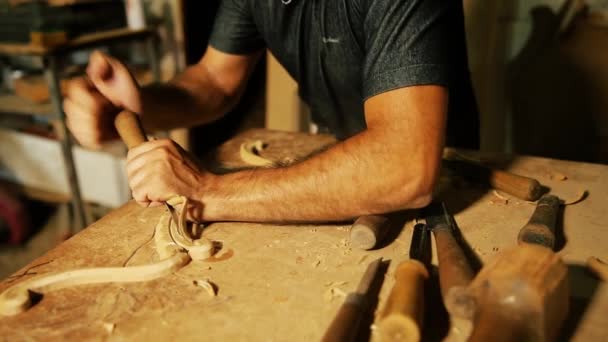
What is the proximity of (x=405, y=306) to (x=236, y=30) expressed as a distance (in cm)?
112

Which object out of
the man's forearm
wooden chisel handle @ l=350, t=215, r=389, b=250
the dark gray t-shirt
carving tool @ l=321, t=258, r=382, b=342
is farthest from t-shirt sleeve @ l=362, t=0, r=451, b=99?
carving tool @ l=321, t=258, r=382, b=342

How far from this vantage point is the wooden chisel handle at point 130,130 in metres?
1.05

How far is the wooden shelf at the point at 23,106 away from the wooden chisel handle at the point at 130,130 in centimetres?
130

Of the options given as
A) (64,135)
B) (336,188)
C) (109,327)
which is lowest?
(64,135)

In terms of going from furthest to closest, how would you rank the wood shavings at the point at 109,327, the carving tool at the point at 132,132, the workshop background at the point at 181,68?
the workshop background at the point at 181,68, the carving tool at the point at 132,132, the wood shavings at the point at 109,327

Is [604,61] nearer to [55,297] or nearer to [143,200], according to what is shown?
[143,200]

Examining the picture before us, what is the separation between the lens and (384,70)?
0.98 meters

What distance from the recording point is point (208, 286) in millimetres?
834

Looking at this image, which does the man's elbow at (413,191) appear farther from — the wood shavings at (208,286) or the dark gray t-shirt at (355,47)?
the wood shavings at (208,286)

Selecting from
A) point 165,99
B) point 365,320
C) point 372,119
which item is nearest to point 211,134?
point 165,99

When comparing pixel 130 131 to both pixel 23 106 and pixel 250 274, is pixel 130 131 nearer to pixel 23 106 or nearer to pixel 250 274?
pixel 250 274

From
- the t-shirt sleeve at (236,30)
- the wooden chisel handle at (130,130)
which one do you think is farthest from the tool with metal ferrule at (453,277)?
the t-shirt sleeve at (236,30)

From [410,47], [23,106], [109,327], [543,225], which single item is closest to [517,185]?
[543,225]

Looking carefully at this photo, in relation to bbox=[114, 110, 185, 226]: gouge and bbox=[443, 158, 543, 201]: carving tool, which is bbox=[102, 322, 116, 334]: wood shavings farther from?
bbox=[443, 158, 543, 201]: carving tool
